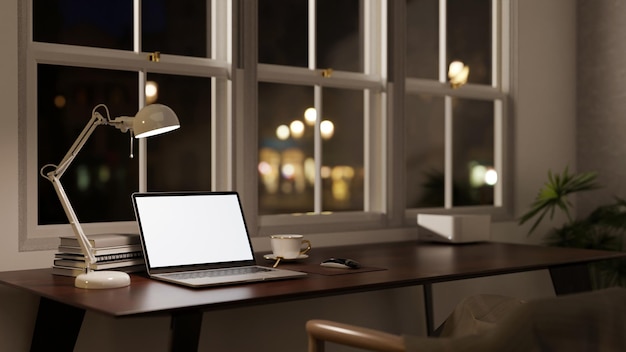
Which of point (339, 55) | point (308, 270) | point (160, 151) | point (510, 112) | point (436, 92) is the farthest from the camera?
point (510, 112)

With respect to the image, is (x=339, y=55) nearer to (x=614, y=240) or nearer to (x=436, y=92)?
(x=436, y=92)

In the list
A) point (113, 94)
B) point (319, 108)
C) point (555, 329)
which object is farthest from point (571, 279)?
point (113, 94)

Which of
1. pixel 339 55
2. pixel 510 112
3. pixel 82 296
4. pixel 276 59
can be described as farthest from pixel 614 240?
pixel 82 296

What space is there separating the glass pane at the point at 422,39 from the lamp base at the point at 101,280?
2139mm

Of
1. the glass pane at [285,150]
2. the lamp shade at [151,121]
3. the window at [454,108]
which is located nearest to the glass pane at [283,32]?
the glass pane at [285,150]

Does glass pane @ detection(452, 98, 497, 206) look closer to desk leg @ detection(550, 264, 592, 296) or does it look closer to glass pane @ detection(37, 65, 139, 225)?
desk leg @ detection(550, 264, 592, 296)

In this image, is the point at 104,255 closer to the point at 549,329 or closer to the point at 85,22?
the point at 85,22

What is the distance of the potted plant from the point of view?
13.5 ft

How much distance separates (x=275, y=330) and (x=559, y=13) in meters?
2.57

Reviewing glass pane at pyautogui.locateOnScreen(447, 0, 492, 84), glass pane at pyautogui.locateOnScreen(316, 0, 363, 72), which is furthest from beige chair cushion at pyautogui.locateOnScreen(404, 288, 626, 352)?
glass pane at pyautogui.locateOnScreen(447, 0, 492, 84)

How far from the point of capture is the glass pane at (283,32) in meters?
3.47

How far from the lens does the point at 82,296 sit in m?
2.11

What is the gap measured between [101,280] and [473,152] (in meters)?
2.55

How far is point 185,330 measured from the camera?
6.51 feet
